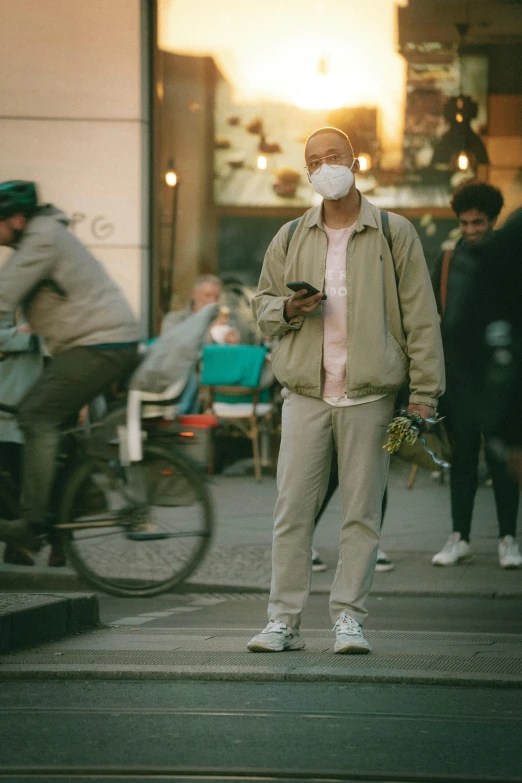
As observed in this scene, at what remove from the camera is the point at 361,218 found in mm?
4789

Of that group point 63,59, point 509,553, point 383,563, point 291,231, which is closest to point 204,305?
point 63,59

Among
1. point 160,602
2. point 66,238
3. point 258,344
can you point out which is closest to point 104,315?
point 66,238

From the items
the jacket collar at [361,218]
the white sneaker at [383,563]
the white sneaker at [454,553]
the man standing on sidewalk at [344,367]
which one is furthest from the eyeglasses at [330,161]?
the white sneaker at [454,553]

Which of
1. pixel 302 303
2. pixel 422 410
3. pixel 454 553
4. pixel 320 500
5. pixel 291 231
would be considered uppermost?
pixel 291 231

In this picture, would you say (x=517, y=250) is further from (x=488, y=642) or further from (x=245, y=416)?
(x=245, y=416)

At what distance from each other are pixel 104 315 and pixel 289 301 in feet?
5.24

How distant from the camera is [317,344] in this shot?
4.78m

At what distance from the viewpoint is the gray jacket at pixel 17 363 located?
6.73 m

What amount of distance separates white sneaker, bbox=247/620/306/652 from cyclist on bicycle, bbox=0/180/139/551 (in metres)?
1.65

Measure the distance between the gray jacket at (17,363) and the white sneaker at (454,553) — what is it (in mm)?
2348

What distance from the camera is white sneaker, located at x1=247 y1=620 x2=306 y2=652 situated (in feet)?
15.7

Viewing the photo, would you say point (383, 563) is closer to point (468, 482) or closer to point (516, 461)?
point (468, 482)

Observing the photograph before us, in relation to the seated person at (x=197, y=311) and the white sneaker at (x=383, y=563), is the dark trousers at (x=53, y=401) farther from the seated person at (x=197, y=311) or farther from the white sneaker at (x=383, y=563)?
the seated person at (x=197, y=311)

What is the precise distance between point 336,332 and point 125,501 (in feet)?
6.16
